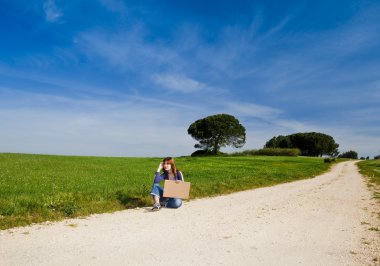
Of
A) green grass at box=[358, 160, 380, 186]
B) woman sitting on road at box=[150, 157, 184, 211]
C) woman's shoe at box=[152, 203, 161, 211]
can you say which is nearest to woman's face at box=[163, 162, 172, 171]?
woman sitting on road at box=[150, 157, 184, 211]

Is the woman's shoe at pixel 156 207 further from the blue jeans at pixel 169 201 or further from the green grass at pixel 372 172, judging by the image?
the green grass at pixel 372 172

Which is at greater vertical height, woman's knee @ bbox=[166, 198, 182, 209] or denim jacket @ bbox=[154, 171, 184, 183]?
denim jacket @ bbox=[154, 171, 184, 183]

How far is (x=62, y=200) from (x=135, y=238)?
15.4 feet

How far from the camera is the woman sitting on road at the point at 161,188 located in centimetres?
1352

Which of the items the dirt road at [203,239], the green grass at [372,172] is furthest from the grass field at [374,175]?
the dirt road at [203,239]

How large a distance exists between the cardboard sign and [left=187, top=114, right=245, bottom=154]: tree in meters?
81.4

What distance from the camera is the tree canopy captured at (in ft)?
517

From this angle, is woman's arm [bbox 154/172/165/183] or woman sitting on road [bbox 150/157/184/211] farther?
woman's arm [bbox 154/172/165/183]

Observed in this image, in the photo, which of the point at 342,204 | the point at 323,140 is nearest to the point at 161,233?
the point at 342,204

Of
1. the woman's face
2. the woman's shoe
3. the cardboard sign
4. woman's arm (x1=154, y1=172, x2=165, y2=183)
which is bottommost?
the woman's shoe

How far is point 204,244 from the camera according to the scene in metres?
8.81

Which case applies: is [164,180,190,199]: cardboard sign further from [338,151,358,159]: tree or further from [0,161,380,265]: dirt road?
[338,151,358,159]: tree

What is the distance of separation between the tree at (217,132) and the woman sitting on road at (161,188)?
8065 cm

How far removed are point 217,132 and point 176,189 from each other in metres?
82.7
